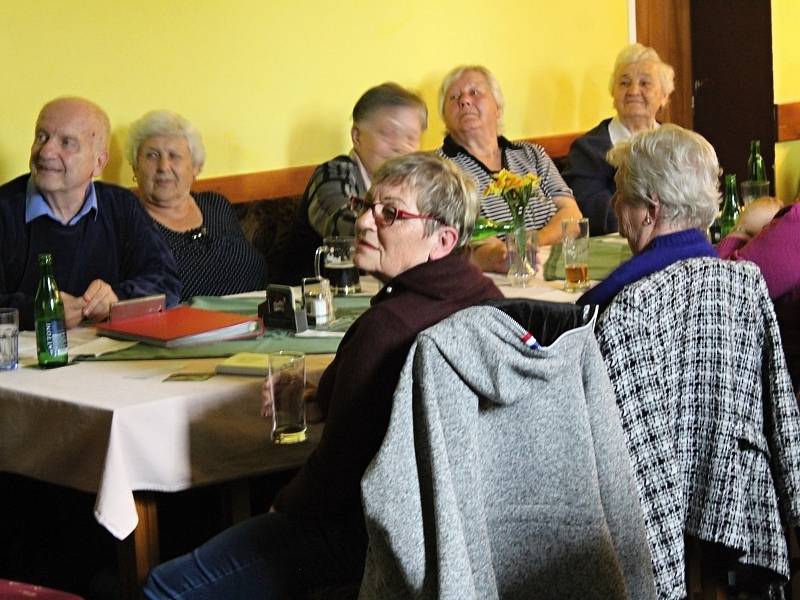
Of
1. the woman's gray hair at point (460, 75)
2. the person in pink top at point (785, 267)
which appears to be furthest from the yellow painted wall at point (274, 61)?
the person in pink top at point (785, 267)

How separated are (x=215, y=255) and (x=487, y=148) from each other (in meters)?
1.29

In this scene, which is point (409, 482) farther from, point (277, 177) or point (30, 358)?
point (277, 177)

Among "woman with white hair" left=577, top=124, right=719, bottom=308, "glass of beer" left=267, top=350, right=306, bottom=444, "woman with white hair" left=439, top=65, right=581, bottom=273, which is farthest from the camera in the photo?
"woman with white hair" left=439, top=65, right=581, bottom=273

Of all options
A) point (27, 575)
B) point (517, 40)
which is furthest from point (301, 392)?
point (517, 40)

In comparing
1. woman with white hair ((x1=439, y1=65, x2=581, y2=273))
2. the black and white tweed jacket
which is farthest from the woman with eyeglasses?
woman with white hair ((x1=439, y1=65, x2=581, y2=273))

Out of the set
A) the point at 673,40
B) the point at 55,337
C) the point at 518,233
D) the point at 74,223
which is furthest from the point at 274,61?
the point at 673,40

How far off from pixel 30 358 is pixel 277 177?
1991mm

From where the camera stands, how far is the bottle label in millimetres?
2704

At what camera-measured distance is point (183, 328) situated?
292cm

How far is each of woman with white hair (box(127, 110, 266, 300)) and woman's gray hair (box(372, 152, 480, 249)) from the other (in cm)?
170

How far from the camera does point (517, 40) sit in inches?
223

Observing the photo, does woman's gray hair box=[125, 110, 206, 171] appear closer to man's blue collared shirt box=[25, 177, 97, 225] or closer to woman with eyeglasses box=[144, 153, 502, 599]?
man's blue collared shirt box=[25, 177, 97, 225]

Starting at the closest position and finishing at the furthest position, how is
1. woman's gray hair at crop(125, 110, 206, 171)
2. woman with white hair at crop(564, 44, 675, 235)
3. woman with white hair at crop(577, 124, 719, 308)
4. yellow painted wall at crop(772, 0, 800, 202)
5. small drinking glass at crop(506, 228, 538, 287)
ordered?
woman with white hair at crop(577, 124, 719, 308) → small drinking glass at crop(506, 228, 538, 287) → woman's gray hair at crop(125, 110, 206, 171) → woman with white hair at crop(564, 44, 675, 235) → yellow painted wall at crop(772, 0, 800, 202)

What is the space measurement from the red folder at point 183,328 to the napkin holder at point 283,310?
0.06m
